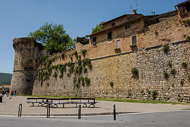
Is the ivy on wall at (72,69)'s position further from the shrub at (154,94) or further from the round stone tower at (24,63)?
the shrub at (154,94)

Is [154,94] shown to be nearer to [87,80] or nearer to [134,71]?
[134,71]

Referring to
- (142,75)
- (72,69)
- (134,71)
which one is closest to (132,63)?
(134,71)

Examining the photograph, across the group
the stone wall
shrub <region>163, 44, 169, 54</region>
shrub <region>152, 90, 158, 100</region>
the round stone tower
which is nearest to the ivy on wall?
the stone wall

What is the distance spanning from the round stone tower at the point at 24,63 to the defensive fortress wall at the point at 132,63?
7.13m

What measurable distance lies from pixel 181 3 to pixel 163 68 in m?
6.78

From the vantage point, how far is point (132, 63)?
68.6ft

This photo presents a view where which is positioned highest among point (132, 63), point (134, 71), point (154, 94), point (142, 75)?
point (132, 63)

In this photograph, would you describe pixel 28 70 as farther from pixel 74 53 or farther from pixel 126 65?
pixel 126 65

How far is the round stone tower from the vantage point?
37875mm

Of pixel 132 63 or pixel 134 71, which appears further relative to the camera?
pixel 132 63

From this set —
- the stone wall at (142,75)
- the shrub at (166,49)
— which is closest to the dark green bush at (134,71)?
the stone wall at (142,75)

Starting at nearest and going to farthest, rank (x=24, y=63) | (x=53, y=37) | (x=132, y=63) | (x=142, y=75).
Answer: (x=142, y=75) → (x=132, y=63) → (x=24, y=63) → (x=53, y=37)

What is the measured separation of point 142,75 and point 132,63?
80.3 inches

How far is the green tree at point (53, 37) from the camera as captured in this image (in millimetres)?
42606
